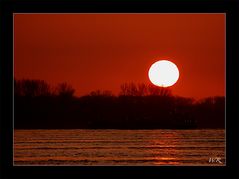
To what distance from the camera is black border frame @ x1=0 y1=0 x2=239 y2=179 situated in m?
2.37

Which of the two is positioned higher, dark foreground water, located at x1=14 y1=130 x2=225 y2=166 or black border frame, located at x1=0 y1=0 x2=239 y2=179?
black border frame, located at x1=0 y1=0 x2=239 y2=179
